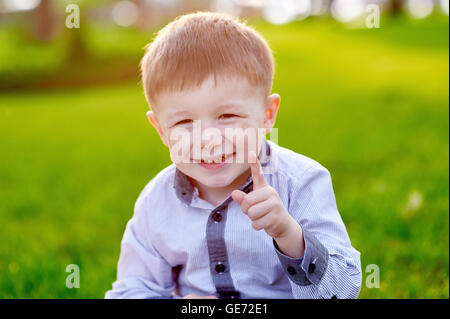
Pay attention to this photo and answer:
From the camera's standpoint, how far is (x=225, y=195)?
177cm

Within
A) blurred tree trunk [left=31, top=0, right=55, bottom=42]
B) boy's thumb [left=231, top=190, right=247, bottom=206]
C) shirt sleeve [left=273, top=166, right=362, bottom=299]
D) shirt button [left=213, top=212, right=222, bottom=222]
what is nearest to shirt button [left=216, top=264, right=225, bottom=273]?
shirt button [left=213, top=212, right=222, bottom=222]

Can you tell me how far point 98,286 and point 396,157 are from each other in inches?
100

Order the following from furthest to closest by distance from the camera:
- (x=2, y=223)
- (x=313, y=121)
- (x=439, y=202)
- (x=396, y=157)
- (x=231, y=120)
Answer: (x=313, y=121) → (x=396, y=157) → (x=2, y=223) → (x=439, y=202) → (x=231, y=120)

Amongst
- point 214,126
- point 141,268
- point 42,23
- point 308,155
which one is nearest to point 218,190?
point 214,126

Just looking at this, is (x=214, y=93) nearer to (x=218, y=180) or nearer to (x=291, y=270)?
(x=218, y=180)

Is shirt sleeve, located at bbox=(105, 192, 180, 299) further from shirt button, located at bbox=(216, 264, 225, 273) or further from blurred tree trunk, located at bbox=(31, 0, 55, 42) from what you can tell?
blurred tree trunk, located at bbox=(31, 0, 55, 42)

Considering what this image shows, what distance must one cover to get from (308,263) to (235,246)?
11.9 inches

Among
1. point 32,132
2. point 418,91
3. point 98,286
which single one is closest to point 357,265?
point 98,286

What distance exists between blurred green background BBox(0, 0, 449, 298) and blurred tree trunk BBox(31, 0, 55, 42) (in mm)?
3497

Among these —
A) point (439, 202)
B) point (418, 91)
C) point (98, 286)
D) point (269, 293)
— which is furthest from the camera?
point (418, 91)

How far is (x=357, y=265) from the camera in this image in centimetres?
160

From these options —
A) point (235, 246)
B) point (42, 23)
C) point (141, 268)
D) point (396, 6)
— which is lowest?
point (141, 268)

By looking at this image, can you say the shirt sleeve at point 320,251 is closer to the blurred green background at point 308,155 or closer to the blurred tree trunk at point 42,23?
the blurred green background at point 308,155
